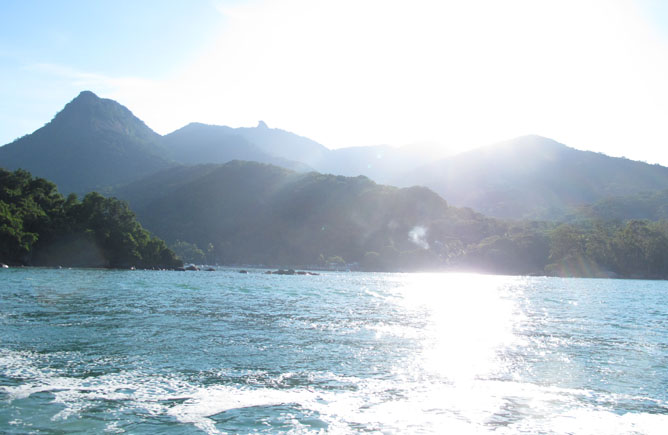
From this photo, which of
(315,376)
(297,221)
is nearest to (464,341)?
(315,376)

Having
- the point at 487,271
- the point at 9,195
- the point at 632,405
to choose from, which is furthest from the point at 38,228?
the point at 487,271

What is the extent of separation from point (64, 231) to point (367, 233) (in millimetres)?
112126

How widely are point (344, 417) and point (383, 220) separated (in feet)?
583

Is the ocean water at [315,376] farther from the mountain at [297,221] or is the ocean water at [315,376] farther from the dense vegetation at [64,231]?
the mountain at [297,221]

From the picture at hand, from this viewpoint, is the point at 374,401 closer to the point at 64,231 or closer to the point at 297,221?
the point at 64,231

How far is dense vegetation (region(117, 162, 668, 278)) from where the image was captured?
150625 mm

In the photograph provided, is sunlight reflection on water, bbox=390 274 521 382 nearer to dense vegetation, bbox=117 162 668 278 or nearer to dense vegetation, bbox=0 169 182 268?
dense vegetation, bbox=0 169 182 268

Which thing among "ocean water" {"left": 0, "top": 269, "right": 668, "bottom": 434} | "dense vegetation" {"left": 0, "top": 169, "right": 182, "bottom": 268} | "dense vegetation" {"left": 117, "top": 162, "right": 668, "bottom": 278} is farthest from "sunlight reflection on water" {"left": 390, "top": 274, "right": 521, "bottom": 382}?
"dense vegetation" {"left": 117, "top": 162, "right": 668, "bottom": 278}

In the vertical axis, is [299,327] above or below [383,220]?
below

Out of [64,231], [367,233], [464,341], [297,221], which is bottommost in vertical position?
[464,341]

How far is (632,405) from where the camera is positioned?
9.30m

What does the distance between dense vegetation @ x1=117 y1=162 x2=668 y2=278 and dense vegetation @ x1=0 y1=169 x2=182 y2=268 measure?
61.0 metres

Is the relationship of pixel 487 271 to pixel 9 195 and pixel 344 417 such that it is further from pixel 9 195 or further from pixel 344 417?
pixel 344 417

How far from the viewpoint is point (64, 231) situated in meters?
84.0
